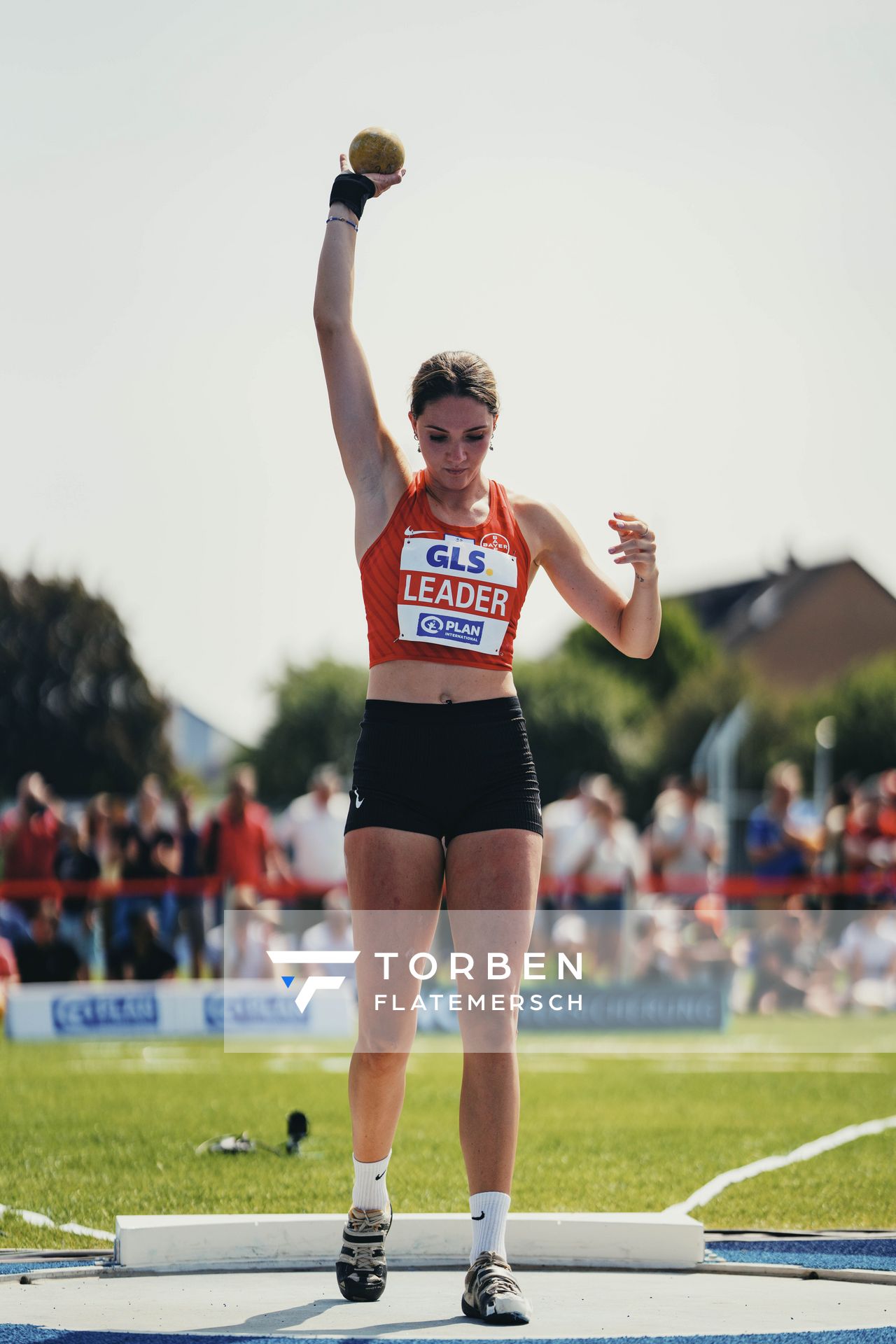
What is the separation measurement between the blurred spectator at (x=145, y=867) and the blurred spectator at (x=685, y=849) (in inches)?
190

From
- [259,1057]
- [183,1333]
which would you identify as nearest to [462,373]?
[183,1333]

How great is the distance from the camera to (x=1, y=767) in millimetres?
50812

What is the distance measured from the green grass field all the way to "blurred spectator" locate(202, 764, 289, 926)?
2.25 meters

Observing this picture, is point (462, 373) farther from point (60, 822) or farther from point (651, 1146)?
point (60, 822)

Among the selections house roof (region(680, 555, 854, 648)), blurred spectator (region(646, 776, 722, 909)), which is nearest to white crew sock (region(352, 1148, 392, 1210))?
blurred spectator (region(646, 776, 722, 909))

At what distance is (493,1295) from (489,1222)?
8.0 inches

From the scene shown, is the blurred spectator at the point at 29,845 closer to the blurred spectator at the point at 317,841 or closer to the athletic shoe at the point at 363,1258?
the blurred spectator at the point at 317,841

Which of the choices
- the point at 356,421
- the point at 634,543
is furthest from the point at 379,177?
the point at 634,543

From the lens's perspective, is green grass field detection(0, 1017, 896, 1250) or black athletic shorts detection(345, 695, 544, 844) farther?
green grass field detection(0, 1017, 896, 1250)

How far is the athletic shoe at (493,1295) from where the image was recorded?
4.46 metres

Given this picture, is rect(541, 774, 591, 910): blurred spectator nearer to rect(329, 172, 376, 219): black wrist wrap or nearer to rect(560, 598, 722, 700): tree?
rect(329, 172, 376, 219): black wrist wrap

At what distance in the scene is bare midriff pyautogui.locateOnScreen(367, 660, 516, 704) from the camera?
4789 mm

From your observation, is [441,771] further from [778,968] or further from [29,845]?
[778,968]

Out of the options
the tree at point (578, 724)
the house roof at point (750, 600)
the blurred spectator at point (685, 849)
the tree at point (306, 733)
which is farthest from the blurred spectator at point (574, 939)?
the house roof at point (750, 600)
